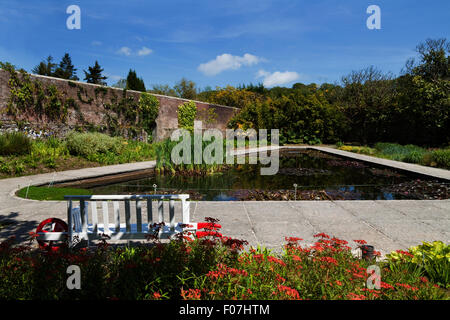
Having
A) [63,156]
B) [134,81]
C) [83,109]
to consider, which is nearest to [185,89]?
[134,81]

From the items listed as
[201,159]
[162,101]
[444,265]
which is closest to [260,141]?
[162,101]

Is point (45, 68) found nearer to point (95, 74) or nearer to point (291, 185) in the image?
point (95, 74)

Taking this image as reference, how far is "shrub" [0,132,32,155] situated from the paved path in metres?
3.65

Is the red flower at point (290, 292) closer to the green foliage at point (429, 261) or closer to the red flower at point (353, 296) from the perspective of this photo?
the red flower at point (353, 296)

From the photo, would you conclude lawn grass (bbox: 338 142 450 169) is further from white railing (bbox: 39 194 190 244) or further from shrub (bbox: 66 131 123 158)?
shrub (bbox: 66 131 123 158)

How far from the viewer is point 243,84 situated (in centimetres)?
2928

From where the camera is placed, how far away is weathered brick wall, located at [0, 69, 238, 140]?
923cm

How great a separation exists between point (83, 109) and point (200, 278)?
39.3 feet

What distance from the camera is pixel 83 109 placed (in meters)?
11.7

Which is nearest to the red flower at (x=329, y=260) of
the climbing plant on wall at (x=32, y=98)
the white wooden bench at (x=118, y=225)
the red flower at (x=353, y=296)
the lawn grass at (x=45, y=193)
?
the red flower at (x=353, y=296)

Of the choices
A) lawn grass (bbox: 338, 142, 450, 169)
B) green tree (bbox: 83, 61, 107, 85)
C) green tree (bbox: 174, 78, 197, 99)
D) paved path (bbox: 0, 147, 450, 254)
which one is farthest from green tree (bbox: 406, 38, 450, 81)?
green tree (bbox: 83, 61, 107, 85)

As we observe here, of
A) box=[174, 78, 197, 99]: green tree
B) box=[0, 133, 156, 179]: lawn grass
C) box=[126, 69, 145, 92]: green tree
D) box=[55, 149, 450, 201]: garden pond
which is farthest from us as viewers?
box=[174, 78, 197, 99]: green tree
